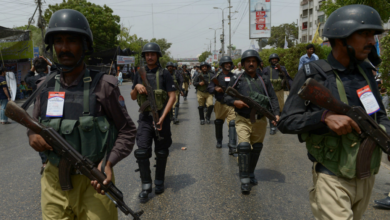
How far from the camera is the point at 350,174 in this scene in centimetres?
205

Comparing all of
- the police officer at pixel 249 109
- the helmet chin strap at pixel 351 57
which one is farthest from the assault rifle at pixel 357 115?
the police officer at pixel 249 109

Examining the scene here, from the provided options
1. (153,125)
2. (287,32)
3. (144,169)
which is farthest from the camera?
(287,32)

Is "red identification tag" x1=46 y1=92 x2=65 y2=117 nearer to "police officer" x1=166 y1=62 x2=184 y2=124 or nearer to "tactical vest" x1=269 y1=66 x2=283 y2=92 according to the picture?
"tactical vest" x1=269 y1=66 x2=283 y2=92

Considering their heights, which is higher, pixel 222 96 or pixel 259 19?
pixel 259 19

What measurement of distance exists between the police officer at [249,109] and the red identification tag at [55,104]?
2824mm

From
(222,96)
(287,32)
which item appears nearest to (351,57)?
(222,96)

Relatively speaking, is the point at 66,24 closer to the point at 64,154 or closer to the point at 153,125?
the point at 64,154

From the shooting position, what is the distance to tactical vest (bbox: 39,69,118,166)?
2.11 meters

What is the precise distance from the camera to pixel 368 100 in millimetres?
2111

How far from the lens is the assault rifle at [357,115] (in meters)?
1.96

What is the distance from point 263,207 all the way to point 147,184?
1.47 meters

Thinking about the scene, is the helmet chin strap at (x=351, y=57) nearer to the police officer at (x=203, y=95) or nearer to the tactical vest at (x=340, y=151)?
the tactical vest at (x=340, y=151)

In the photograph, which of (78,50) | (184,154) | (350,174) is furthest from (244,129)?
(78,50)

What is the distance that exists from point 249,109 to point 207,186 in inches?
48.7
